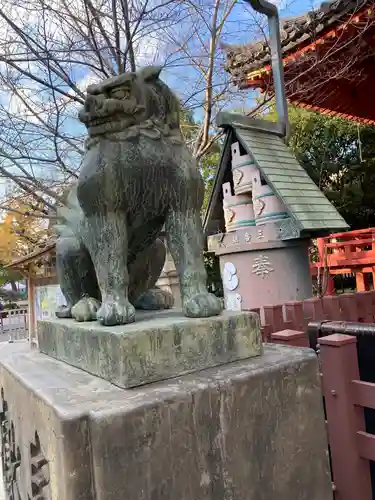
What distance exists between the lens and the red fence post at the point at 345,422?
4.43ft

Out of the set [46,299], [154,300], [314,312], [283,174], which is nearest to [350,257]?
[283,174]

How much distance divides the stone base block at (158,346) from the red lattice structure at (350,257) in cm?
514

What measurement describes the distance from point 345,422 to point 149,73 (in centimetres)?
130

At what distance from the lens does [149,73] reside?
119 centimetres

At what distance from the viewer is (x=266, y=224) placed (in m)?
4.09

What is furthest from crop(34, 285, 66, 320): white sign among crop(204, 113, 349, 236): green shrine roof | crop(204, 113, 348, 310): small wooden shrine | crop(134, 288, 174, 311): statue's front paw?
crop(134, 288, 174, 311): statue's front paw

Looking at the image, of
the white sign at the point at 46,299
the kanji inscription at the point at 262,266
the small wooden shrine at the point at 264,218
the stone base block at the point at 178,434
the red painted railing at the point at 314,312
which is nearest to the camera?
the stone base block at the point at 178,434

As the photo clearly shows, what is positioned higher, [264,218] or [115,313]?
[264,218]

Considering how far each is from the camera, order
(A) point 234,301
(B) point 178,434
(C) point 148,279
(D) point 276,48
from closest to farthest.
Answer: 1. (B) point 178,434
2. (C) point 148,279
3. (D) point 276,48
4. (A) point 234,301

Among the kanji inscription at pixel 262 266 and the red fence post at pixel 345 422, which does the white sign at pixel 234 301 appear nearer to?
the kanji inscription at pixel 262 266

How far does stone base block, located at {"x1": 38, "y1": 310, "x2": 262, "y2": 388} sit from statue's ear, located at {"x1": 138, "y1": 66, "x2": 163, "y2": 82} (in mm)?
709

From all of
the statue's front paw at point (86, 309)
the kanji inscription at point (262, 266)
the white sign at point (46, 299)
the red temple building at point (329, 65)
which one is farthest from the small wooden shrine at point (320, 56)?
the white sign at point (46, 299)

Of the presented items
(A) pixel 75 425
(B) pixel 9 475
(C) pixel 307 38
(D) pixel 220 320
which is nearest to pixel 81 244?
(D) pixel 220 320

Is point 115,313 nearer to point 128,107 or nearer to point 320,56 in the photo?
point 128,107
